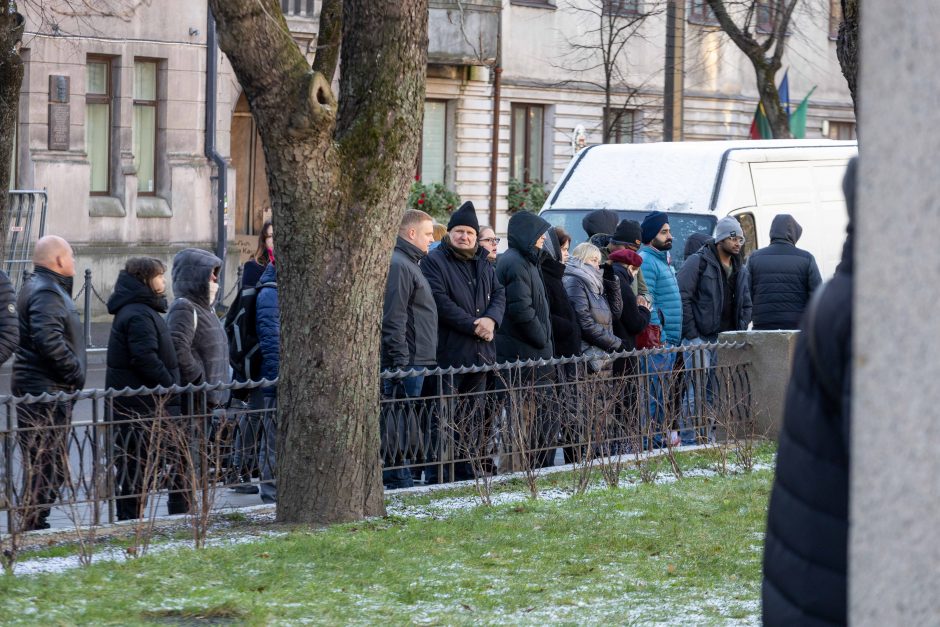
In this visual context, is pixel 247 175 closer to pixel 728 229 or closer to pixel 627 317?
pixel 728 229

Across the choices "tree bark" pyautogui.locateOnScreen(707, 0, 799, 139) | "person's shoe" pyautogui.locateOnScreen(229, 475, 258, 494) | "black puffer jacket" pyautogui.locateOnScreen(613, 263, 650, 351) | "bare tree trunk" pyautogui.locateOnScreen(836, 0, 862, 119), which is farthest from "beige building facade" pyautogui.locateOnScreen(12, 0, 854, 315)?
"bare tree trunk" pyautogui.locateOnScreen(836, 0, 862, 119)

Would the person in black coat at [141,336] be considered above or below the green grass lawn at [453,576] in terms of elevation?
above

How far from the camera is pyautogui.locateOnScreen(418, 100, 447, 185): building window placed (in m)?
33.4

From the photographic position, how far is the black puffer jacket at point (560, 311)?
11.1m

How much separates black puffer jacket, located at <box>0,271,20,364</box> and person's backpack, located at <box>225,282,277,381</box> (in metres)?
1.74

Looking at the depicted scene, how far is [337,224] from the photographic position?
25.3 feet

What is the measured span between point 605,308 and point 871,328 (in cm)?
921

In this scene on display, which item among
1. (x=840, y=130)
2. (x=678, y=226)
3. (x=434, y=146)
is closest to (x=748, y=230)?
(x=678, y=226)

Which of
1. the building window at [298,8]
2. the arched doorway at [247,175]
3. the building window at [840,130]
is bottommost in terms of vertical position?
the arched doorway at [247,175]

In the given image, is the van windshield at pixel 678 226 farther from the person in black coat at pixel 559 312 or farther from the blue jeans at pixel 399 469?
the blue jeans at pixel 399 469

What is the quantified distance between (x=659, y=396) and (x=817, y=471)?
7.72 metres

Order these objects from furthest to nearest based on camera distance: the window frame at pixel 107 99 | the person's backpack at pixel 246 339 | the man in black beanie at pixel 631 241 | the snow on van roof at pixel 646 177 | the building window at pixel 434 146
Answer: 1. the building window at pixel 434 146
2. the window frame at pixel 107 99
3. the snow on van roof at pixel 646 177
4. the man in black beanie at pixel 631 241
5. the person's backpack at pixel 246 339

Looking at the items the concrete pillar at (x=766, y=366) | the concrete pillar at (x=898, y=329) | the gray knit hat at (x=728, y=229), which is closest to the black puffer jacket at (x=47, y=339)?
the concrete pillar at (x=766, y=366)

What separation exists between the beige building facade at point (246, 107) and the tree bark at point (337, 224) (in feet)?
43.5
